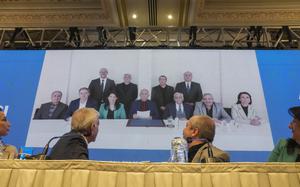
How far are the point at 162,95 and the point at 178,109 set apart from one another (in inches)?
11.2

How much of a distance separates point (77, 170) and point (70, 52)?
3.46 m

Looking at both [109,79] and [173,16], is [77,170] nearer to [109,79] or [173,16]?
[109,79]

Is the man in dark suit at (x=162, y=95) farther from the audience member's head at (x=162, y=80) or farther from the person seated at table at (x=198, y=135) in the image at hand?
the person seated at table at (x=198, y=135)

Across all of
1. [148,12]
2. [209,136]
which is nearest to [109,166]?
[209,136]

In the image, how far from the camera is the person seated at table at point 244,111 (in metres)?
4.17

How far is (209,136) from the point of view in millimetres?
2281

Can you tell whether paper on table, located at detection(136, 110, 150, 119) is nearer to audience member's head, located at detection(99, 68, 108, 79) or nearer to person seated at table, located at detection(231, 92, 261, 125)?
audience member's head, located at detection(99, 68, 108, 79)

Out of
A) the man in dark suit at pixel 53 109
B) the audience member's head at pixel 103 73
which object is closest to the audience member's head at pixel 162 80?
the audience member's head at pixel 103 73

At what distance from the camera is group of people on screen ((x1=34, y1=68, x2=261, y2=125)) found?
14.0 ft

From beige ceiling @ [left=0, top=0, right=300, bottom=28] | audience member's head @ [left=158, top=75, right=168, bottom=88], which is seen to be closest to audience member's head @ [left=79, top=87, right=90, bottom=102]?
audience member's head @ [left=158, top=75, right=168, bottom=88]

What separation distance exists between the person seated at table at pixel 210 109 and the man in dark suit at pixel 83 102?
1.35 metres

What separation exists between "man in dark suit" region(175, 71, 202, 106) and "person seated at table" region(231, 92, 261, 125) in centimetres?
49

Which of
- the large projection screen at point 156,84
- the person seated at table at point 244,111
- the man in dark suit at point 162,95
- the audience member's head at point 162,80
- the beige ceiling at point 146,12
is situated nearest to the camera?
the large projection screen at point 156,84

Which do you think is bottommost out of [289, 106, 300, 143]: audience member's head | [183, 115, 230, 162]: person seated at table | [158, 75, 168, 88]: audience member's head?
[183, 115, 230, 162]: person seated at table
